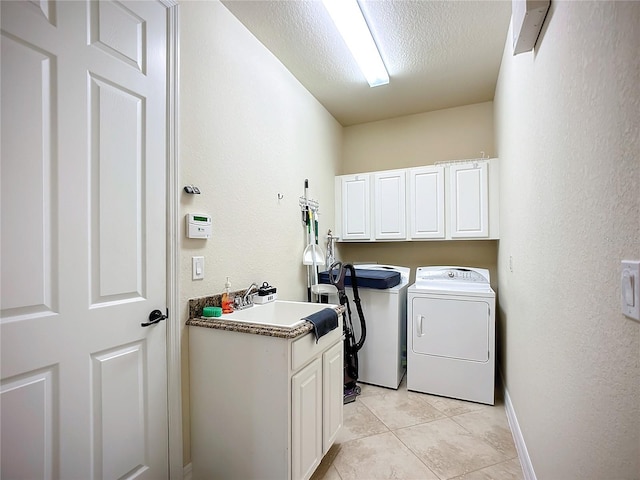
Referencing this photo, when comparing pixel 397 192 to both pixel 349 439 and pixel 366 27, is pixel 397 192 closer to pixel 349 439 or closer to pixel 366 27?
pixel 366 27

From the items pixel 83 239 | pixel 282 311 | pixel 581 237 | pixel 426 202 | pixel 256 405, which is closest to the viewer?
pixel 581 237

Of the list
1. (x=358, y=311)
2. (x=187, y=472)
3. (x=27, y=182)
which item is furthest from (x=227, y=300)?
(x=358, y=311)

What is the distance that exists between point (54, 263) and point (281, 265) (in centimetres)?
154

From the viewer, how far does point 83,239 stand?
1175 mm

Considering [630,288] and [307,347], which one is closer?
[630,288]

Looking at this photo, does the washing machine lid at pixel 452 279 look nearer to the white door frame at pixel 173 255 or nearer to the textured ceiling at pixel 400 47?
the textured ceiling at pixel 400 47

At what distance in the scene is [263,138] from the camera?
Answer: 7.45ft

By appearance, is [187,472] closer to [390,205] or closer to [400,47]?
[390,205]

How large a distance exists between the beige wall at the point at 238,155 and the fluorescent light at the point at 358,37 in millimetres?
627

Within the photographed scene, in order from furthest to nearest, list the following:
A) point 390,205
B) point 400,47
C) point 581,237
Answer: point 390,205
point 400,47
point 581,237

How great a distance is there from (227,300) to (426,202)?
2.20 metres

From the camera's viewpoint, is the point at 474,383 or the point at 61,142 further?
the point at 474,383

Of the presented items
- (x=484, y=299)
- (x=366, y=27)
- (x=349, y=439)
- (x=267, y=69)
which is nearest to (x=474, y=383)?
(x=484, y=299)

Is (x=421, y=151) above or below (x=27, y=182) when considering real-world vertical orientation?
above
